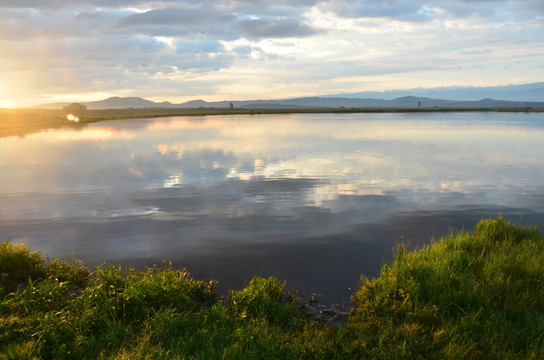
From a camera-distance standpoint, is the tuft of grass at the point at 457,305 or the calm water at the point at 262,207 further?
the calm water at the point at 262,207

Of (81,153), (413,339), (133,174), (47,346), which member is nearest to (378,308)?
(413,339)

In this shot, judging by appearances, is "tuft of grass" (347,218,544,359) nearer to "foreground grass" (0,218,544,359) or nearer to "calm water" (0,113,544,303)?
"foreground grass" (0,218,544,359)

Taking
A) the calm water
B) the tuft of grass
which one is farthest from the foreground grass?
the calm water

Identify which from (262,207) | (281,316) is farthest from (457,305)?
(262,207)

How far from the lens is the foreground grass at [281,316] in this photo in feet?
24.2

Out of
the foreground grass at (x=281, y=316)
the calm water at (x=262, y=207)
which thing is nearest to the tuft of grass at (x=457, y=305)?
the foreground grass at (x=281, y=316)

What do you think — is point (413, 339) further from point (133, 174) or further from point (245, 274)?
point (133, 174)

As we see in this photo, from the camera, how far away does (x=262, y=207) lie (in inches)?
799

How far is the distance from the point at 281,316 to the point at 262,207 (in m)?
11.4

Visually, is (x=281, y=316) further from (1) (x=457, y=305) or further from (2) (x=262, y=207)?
(2) (x=262, y=207)

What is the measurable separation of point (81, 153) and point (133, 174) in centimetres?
1855

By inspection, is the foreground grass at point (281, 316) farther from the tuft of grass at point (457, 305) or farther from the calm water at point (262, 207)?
the calm water at point (262, 207)

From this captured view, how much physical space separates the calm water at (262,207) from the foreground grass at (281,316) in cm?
187

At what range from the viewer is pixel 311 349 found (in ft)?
24.4
